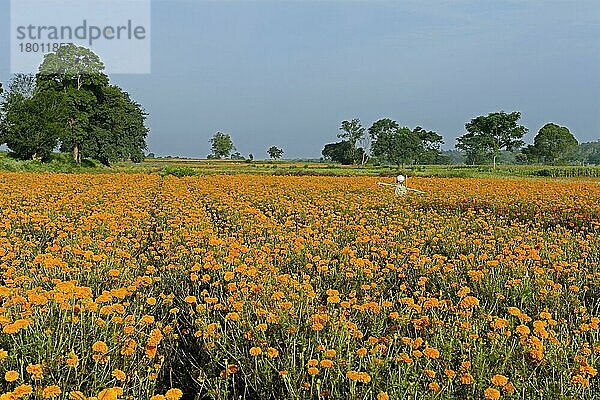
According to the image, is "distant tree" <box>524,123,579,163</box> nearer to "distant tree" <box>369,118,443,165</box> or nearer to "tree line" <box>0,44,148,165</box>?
"distant tree" <box>369,118,443,165</box>

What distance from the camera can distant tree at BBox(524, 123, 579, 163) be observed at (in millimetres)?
91812

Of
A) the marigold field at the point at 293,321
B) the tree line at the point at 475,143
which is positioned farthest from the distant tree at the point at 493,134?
the marigold field at the point at 293,321

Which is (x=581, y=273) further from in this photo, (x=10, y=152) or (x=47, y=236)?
(x=10, y=152)

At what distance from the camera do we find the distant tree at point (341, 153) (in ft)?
318

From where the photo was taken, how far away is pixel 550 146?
9175 cm

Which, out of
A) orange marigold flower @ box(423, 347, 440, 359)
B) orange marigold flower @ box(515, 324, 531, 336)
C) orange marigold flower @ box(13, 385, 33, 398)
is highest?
orange marigold flower @ box(515, 324, 531, 336)

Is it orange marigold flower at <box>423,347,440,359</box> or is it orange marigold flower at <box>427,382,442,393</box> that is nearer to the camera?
orange marigold flower at <box>427,382,442,393</box>

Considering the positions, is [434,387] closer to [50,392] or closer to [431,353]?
[431,353]

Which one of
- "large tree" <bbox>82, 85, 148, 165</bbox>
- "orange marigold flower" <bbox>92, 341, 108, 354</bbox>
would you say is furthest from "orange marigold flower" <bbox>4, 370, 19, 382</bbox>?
"large tree" <bbox>82, 85, 148, 165</bbox>

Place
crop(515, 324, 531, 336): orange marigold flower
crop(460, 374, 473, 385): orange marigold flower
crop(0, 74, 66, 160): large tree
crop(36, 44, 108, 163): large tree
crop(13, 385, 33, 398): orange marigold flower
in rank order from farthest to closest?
crop(36, 44, 108, 163): large tree < crop(0, 74, 66, 160): large tree < crop(515, 324, 531, 336): orange marigold flower < crop(460, 374, 473, 385): orange marigold flower < crop(13, 385, 33, 398): orange marigold flower

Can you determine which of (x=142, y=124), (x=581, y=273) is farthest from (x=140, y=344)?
(x=142, y=124)

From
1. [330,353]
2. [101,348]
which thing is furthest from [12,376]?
[330,353]

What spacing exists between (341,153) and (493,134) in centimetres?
2704

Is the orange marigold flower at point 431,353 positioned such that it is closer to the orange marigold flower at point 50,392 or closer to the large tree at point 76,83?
the orange marigold flower at point 50,392
